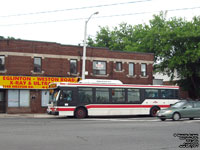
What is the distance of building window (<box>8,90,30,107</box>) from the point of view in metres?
32.7

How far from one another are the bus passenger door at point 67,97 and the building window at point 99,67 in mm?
11530

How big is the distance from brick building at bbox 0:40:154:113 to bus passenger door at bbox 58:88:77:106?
5.45 meters

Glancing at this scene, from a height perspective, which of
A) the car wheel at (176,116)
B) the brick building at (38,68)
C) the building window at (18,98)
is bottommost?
the car wheel at (176,116)

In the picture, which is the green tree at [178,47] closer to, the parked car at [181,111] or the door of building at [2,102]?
the parked car at [181,111]

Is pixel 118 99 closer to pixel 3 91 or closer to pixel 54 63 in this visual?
pixel 54 63

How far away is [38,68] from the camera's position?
112 feet

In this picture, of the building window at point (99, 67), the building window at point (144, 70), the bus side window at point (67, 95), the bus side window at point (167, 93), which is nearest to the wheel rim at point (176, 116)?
the bus side window at point (167, 93)

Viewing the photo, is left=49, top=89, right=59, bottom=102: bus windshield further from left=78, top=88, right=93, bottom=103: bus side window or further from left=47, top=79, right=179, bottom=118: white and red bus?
left=78, top=88, right=93, bottom=103: bus side window

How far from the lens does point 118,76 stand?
38.5 metres

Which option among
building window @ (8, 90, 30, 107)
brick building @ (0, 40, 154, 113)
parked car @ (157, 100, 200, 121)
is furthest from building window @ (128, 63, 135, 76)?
parked car @ (157, 100, 200, 121)

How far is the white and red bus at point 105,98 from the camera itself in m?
25.8

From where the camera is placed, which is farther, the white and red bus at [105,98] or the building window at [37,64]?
the building window at [37,64]

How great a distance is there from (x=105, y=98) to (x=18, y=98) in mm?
10249

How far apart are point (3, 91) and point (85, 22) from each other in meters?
10.8
